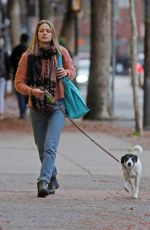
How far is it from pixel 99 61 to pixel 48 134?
11.8m

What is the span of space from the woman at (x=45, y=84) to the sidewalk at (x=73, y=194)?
474mm

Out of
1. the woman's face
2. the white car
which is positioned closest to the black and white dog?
the woman's face

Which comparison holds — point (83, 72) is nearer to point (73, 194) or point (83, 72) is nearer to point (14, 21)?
point (14, 21)

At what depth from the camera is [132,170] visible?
9.59 m

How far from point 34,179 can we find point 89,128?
718cm

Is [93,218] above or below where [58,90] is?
below

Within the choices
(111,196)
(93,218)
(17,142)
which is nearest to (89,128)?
(17,142)

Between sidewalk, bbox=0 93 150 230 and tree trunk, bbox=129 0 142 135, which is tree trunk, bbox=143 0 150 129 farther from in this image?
sidewalk, bbox=0 93 150 230

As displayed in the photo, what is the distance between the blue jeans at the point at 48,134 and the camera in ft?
31.1

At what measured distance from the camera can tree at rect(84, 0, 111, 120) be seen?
2102cm

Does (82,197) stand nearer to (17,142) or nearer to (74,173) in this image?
(74,173)

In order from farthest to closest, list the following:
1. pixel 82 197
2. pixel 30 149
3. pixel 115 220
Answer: pixel 30 149, pixel 82 197, pixel 115 220

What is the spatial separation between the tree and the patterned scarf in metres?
11.4

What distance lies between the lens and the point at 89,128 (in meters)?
18.5
